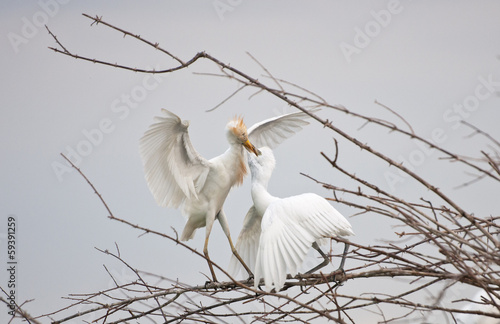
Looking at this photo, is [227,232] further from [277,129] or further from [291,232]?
[291,232]

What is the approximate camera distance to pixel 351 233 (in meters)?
3.31

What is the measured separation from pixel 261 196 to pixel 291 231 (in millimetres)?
644

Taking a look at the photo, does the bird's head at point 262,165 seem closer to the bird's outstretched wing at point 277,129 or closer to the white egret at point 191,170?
the white egret at point 191,170

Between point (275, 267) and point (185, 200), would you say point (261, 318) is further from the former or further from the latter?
point (185, 200)

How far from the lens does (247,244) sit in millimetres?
4172

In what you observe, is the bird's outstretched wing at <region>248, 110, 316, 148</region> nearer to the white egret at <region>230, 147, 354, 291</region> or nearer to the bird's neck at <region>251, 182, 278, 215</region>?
the bird's neck at <region>251, 182, 278, 215</region>

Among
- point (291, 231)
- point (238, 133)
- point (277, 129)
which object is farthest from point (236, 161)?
point (291, 231)

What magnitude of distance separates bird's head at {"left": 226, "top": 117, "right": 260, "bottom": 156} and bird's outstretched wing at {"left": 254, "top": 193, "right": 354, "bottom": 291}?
2.49 ft

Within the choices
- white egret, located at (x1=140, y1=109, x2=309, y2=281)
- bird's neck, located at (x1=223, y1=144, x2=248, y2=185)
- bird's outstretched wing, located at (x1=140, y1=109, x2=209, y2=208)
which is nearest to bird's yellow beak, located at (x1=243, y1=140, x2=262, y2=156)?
white egret, located at (x1=140, y1=109, x2=309, y2=281)

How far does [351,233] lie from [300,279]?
34cm

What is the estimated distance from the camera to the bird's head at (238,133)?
4.05 metres

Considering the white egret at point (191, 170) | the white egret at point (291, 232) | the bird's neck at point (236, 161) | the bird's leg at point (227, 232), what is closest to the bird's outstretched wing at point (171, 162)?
the white egret at point (191, 170)

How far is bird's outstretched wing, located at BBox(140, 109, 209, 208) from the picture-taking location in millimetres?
3898

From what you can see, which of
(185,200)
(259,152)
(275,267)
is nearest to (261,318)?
(275,267)
